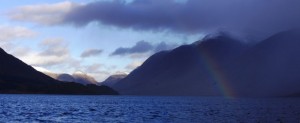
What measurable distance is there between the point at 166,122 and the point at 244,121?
49.1 feet

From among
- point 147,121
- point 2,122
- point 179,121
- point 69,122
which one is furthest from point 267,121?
point 2,122

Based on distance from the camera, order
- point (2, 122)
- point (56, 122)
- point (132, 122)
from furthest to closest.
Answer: point (132, 122) → point (56, 122) → point (2, 122)

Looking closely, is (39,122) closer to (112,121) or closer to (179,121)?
(112,121)

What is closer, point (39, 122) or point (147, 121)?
point (39, 122)

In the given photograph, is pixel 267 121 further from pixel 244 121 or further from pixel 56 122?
pixel 56 122

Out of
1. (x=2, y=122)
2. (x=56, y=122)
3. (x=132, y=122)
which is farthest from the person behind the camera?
(x=132, y=122)

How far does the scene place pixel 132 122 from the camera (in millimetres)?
83250

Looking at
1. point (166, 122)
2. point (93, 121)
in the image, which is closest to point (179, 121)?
point (166, 122)

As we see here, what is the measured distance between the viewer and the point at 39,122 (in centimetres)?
7556

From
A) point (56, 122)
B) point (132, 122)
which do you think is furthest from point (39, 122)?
point (132, 122)

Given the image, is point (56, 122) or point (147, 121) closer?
point (56, 122)

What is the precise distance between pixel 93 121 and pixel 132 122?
7001 mm

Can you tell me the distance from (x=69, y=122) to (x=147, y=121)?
1478 centimetres

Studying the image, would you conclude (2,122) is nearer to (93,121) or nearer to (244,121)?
(93,121)
